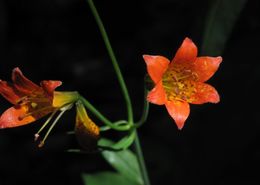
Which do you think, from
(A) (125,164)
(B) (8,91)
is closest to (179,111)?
(B) (8,91)

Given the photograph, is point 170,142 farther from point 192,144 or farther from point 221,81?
point 221,81

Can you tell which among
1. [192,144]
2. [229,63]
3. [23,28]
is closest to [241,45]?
[229,63]

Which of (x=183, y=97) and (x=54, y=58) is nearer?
(x=183, y=97)

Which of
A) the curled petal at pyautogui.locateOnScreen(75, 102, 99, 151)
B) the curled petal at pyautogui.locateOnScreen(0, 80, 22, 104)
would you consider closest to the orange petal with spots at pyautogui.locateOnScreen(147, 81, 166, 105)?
the curled petal at pyautogui.locateOnScreen(75, 102, 99, 151)

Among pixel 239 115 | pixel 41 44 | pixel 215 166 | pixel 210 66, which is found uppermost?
pixel 210 66

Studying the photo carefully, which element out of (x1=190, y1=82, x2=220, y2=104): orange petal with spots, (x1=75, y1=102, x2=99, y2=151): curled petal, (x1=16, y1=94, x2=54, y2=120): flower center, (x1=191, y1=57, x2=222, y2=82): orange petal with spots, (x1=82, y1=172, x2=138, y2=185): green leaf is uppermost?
(x1=191, y1=57, x2=222, y2=82): orange petal with spots

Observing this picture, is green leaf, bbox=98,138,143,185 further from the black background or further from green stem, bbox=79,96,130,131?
green stem, bbox=79,96,130,131

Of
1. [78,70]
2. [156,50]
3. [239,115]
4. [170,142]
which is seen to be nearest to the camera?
[239,115]
